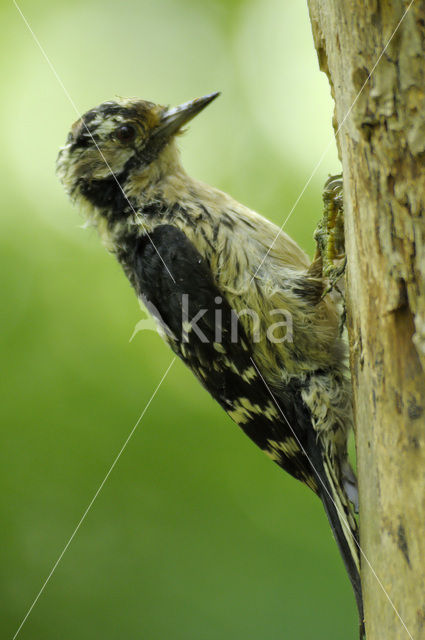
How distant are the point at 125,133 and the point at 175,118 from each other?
23 centimetres

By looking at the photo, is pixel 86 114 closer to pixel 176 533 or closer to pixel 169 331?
pixel 169 331

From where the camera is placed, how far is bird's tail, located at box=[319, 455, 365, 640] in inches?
76.0

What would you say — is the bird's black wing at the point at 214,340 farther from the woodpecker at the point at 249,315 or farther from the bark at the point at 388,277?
the bark at the point at 388,277

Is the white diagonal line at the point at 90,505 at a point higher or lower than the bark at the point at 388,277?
lower

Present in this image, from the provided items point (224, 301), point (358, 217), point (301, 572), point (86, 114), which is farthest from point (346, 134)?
point (301, 572)

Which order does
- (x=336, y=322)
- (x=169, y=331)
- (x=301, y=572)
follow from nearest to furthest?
(x=336, y=322)
(x=169, y=331)
(x=301, y=572)

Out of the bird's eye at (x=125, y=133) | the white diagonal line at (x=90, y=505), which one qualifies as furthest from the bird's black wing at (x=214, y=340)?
the white diagonal line at (x=90, y=505)

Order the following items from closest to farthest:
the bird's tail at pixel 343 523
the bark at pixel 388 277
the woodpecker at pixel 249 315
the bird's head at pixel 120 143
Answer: the bark at pixel 388 277 → the bird's tail at pixel 343 523 → the woodpecker at pixel 249 315 → the bird's head at pixel 120 143

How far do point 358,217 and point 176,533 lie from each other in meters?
2.73

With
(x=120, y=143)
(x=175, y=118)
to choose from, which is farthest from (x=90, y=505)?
(x=175, y=118)

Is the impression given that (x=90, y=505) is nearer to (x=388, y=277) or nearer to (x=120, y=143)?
(x=120, y=143)

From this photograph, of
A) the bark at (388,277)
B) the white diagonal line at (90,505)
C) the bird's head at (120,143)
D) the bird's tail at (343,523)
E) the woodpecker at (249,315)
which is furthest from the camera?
the white diagonal line at (90,505)

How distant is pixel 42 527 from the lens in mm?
3670

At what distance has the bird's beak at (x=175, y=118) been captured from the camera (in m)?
2.66
